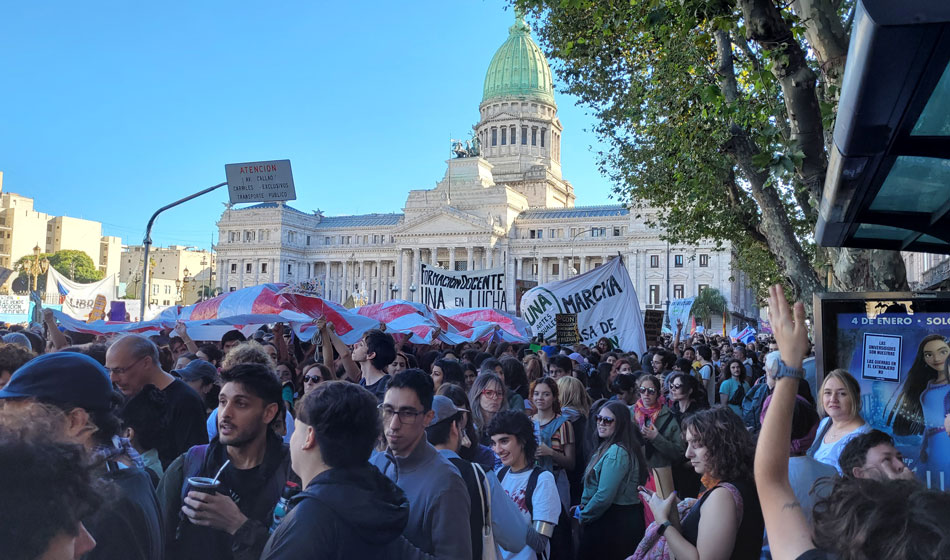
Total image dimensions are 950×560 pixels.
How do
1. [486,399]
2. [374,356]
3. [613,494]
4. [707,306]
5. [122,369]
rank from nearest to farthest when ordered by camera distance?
[122,369] → [613,494] → [486,399] → [374,356] → [707,306]

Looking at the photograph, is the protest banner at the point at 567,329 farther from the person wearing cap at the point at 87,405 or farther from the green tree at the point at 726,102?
the person wearing cap at the point at 87,405

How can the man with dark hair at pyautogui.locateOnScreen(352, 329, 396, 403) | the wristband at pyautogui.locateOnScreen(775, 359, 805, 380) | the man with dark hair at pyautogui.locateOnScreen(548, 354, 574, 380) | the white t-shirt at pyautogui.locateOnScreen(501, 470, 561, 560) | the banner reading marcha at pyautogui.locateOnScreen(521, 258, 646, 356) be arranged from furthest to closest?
the banner reading marcha at pyautogui.locateOnScreen(521, 258, 646, 356) < the man with dark hair at pyautogui.locateOnScreen(548, 354, 574, 380) < the man with dark hair at pyautogui.locateOnScreen(352, 329, 396, 403) < the white t-shirt at pyautogui.locateOnScreen(501, 470, 561, 560) < the wristband at pyautogui.locateOnScreen(775, 359, 805, 380)

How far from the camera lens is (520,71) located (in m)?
86.4

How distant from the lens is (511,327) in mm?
19453

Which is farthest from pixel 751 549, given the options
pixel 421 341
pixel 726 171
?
pixel 421 341

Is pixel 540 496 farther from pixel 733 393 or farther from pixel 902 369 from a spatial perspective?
pixel 733 393

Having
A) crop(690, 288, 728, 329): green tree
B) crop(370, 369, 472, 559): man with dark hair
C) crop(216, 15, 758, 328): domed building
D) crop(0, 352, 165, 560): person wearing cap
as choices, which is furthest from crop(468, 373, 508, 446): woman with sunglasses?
crop(216, 15, 758, 328): domed building

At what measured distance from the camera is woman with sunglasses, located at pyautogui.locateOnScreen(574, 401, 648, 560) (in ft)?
15.0

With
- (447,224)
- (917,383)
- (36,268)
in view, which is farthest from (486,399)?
(447,224)

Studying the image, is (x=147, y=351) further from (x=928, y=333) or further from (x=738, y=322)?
(x=738, y=322)

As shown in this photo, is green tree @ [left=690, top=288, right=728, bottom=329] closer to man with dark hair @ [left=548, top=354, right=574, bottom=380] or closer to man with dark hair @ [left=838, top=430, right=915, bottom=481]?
man with dark hair @ [left=548, top=354, right=574, bottom=380]

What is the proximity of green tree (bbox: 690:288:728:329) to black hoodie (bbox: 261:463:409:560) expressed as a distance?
168 feet

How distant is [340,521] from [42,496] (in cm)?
86

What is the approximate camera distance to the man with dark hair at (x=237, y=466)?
2.75 m
